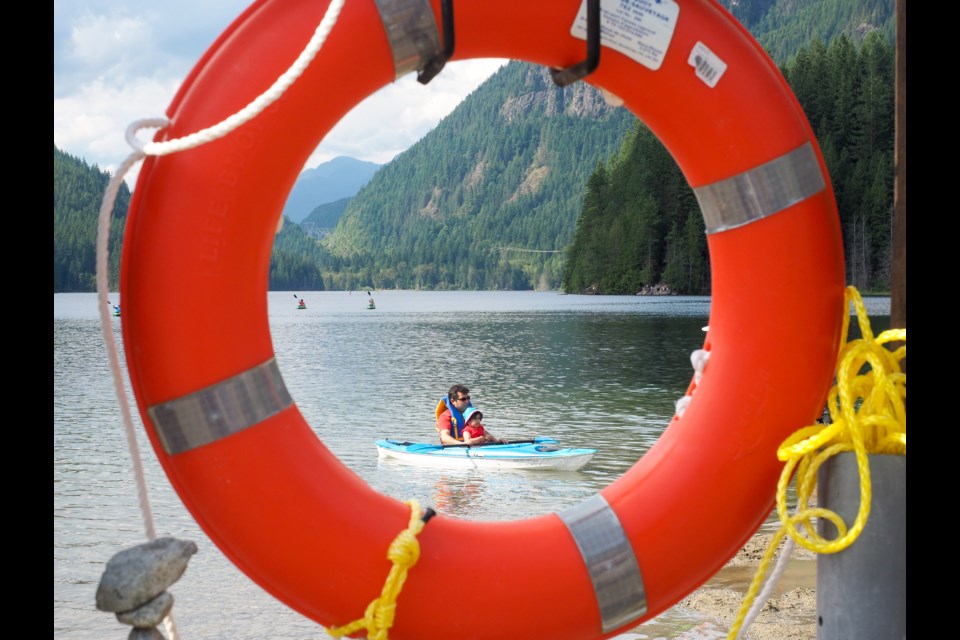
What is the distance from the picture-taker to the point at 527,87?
595 feet

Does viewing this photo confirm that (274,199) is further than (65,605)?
No

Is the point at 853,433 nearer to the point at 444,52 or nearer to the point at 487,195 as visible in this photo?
the point at 444,52

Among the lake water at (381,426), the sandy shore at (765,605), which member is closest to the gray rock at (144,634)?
the lake water at (381,426)

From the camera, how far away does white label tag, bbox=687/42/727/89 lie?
2123 millimetres

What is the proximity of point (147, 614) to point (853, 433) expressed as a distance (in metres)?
1.47

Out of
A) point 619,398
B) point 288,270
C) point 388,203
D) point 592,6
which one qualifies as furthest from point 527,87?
point 592,6

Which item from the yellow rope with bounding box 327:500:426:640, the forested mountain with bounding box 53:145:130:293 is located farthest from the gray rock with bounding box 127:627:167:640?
the forested mountain with bounding box 53:145:130:293

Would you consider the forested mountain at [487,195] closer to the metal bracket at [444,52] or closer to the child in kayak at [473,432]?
the child in kayak at [473,432]

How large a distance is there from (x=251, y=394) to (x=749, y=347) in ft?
3.59

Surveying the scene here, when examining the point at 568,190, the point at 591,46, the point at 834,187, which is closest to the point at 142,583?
the point at 591,46

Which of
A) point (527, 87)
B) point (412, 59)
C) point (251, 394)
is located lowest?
point (251, 394)

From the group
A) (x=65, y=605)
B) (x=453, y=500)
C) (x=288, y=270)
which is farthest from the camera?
(x=288, y=270)
